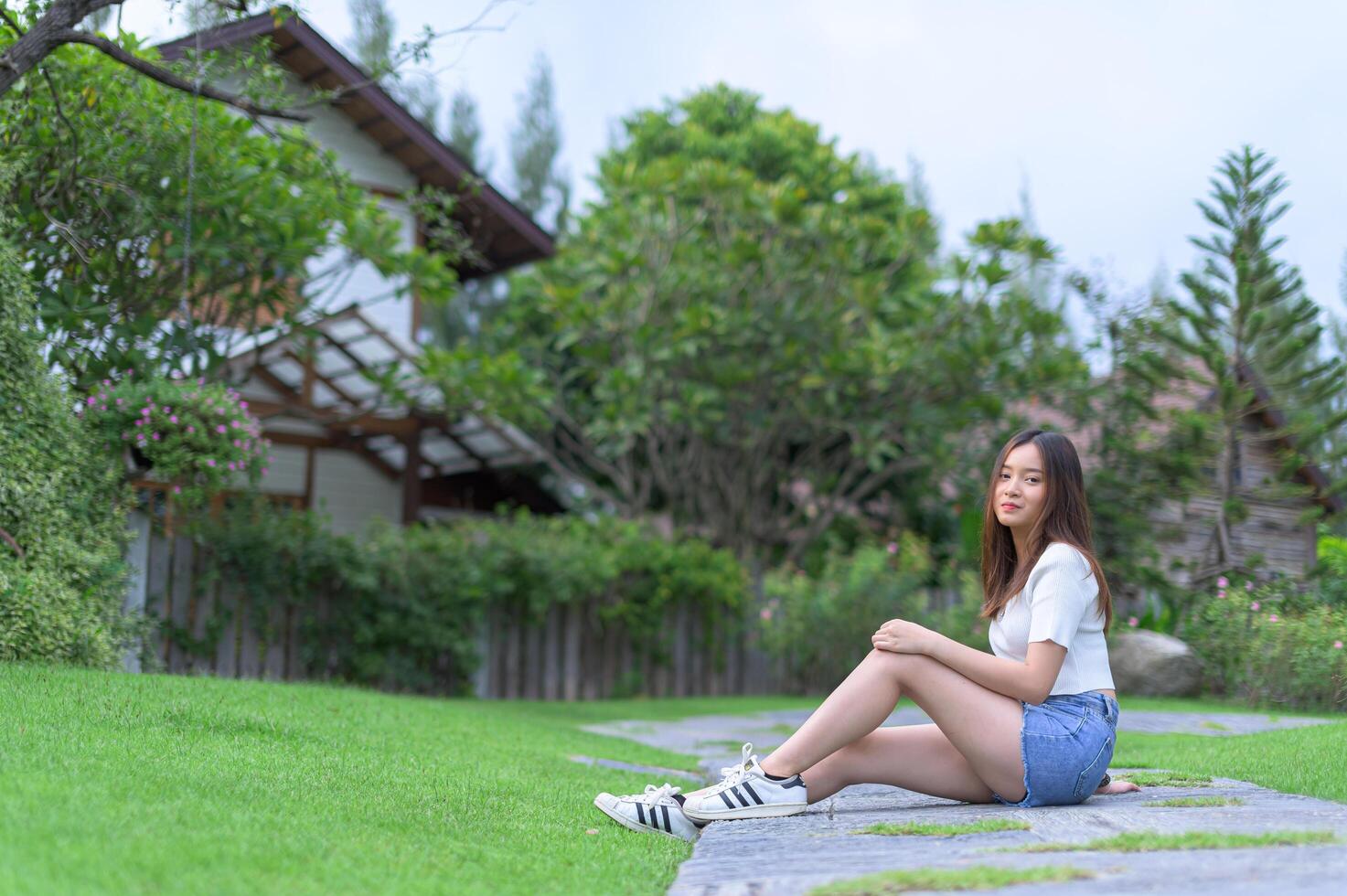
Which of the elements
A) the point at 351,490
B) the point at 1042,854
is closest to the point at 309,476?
the point at 351,490

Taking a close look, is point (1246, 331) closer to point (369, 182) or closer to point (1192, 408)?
point (1192, 408)

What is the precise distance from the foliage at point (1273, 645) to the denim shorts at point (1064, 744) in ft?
15.4

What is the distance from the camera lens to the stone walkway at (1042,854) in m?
2.87

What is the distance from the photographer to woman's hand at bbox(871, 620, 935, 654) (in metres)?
4.11

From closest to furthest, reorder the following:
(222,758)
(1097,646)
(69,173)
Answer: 1. (1097,646)
2. (222,758)
3. (69,173)

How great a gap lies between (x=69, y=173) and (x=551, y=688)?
697 centimetres

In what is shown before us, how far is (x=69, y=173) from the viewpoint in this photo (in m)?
9.10

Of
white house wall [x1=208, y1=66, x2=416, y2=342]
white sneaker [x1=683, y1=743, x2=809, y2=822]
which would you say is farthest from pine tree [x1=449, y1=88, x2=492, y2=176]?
white sneaker [x1=683, y1=743, x2=809, y2=822]

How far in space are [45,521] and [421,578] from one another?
15.3 ft

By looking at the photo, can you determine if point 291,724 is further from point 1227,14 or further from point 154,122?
point 1227,14

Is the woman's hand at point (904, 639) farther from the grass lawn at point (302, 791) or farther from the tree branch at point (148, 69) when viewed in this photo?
the tree branch at point (148, 69)

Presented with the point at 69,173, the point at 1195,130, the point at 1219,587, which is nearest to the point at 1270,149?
the point at 1195,130

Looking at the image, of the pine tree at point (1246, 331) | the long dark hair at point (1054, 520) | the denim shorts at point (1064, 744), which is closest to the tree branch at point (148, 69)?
the long dark hair at point (1054, 520)

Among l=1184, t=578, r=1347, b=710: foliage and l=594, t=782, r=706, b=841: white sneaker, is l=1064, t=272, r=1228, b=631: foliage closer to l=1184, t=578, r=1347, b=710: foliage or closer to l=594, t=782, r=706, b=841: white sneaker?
l=1184, t=578, r=1347, b=710: foliage
